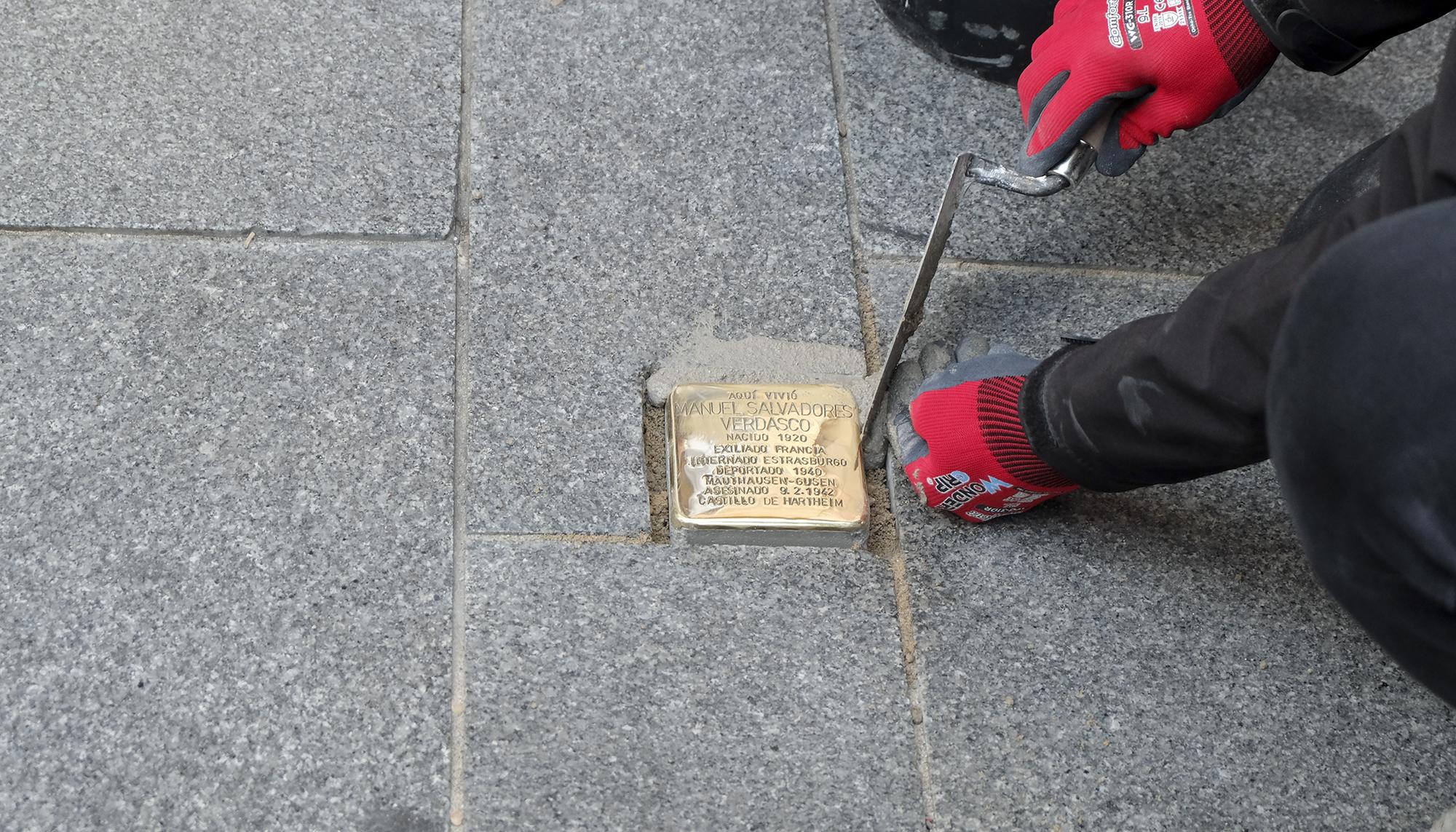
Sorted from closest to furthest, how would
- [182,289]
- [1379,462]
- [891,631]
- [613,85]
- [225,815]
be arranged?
1. [1379,462]
2. [225,815]
3. [891,631]
4. [182,289]
5. [613,85]

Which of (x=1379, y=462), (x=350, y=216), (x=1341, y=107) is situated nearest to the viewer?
(x=1379, y=462)

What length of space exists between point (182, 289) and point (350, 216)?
27cm

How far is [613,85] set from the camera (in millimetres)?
2002

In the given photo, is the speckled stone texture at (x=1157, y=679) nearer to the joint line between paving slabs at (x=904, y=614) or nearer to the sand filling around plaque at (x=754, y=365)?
the joint line between paving slabs at (x=904, y=614)

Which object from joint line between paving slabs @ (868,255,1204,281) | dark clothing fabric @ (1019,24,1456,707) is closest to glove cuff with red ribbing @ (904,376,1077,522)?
joint line between paving slabs @ (868,255,1204,281)

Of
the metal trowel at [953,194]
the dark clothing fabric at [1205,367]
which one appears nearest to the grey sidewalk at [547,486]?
the metal trowel at [953,194]

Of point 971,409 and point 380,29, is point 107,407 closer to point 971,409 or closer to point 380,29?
point 380,29

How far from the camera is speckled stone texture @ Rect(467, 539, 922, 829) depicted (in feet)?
4.42

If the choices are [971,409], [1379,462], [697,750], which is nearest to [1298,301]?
[1379,462]

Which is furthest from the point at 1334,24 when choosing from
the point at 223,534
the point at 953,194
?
the point at 223,534

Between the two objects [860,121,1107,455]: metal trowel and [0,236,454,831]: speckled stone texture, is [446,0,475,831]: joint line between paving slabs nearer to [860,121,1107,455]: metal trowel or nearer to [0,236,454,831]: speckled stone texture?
[0,236,454,831]: speckled stone texture

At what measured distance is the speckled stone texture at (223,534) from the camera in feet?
4.29

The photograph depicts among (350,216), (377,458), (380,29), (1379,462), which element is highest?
(1379,462)

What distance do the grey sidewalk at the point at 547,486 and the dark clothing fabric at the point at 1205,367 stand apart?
0.28 m
